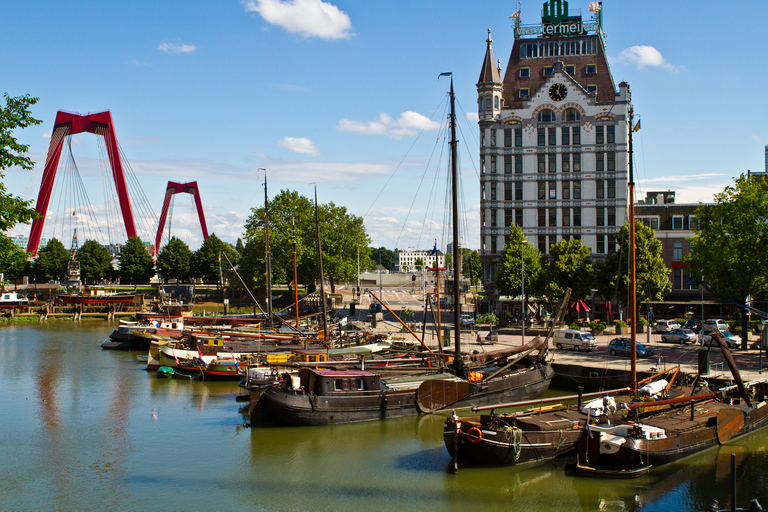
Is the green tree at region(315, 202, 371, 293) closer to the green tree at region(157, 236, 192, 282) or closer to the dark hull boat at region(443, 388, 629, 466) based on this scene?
the green tree at region(157, 236, 192, 282)

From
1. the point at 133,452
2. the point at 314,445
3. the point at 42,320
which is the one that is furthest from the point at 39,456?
the point at 42,320

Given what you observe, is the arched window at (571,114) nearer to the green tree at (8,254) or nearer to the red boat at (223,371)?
the red boat at (223,371)

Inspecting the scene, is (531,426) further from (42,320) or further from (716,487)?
(42,320)

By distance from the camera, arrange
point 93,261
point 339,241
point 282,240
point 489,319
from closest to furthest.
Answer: point 489,319 → point 282,240 → point 339,241 → point 93,261

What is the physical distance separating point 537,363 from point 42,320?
72.4 m

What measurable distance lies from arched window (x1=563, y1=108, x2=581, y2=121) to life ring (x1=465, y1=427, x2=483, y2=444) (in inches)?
2029

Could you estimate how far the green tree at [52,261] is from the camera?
112562mm

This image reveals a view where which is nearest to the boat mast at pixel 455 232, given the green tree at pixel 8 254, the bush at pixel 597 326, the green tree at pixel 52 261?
the green tree at pixel 8 254

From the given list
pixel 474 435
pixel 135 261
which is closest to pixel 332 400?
pixel 474 435

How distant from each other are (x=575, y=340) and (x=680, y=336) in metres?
8.14

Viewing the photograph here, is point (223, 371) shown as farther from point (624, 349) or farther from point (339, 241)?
point (339, 241)

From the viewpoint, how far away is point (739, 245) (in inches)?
1588

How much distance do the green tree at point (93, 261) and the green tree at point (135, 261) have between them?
396cm

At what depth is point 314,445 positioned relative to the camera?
2592 cm
